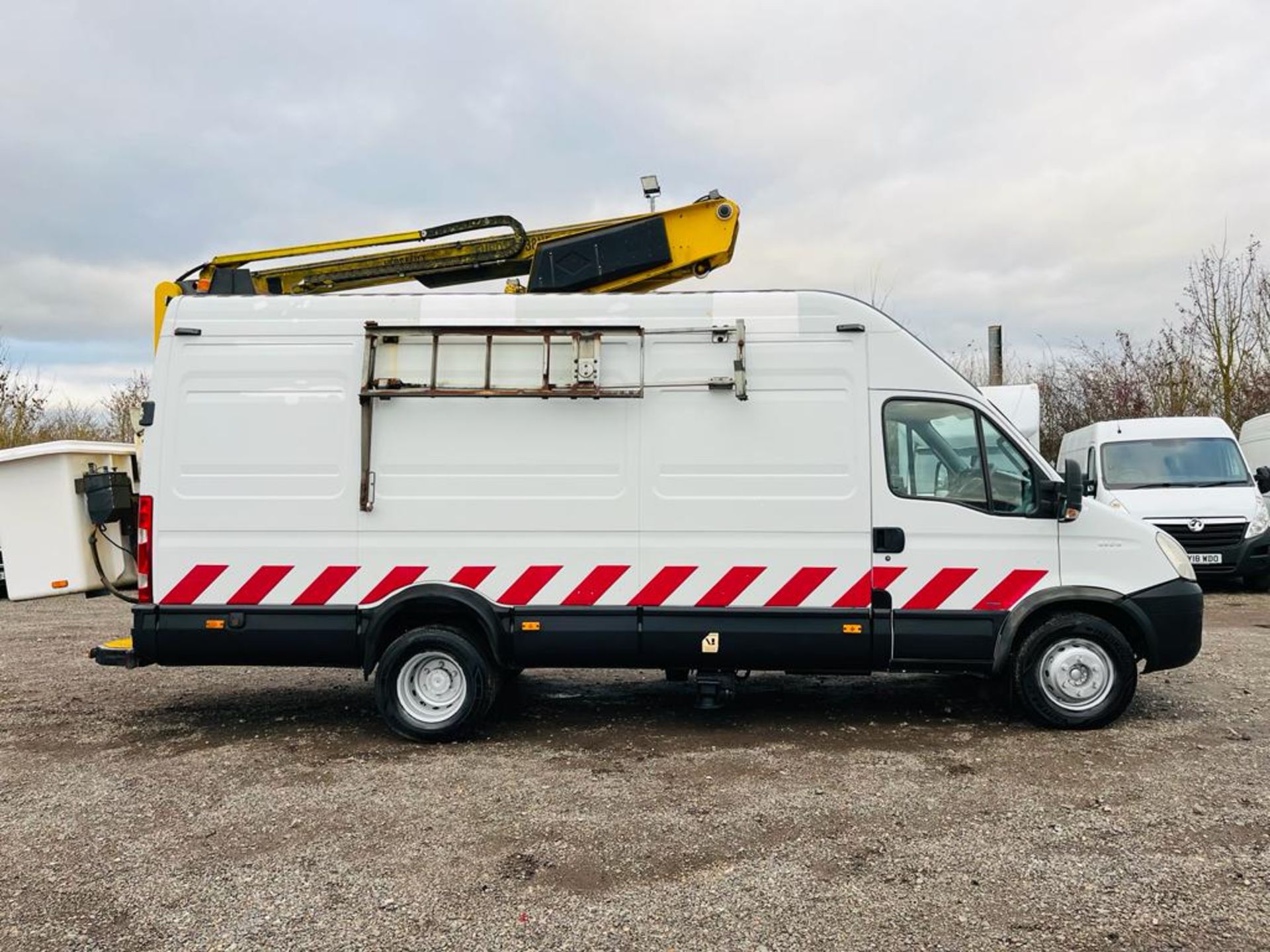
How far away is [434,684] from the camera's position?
588cm

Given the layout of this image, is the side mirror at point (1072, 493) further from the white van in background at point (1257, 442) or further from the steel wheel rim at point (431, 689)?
the white van in background at point (1257, 442)

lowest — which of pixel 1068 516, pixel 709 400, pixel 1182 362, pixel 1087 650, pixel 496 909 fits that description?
pixel 496 909

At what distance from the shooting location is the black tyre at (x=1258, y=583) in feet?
42.4

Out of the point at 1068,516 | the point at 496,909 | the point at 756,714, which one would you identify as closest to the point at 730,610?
the point at 756,714

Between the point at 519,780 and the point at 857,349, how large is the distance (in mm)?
3189

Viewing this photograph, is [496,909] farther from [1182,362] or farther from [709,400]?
[1182,362]

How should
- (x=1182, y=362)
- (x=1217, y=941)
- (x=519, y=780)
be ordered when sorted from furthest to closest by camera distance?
(x=1182, y=362)
(x=519, y=780)
(x=1217, y=941)

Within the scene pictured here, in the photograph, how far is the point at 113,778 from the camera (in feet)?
17.4

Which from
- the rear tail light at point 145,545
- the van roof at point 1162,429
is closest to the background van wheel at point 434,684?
the rear tail light at point 145,545

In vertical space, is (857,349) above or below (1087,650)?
above

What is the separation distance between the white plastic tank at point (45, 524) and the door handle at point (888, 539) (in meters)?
5.05

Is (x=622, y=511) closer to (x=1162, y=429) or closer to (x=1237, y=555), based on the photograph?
(x=1237, y=555)

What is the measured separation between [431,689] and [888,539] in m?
2.93

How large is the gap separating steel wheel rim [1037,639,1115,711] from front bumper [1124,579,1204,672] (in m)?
0.28
